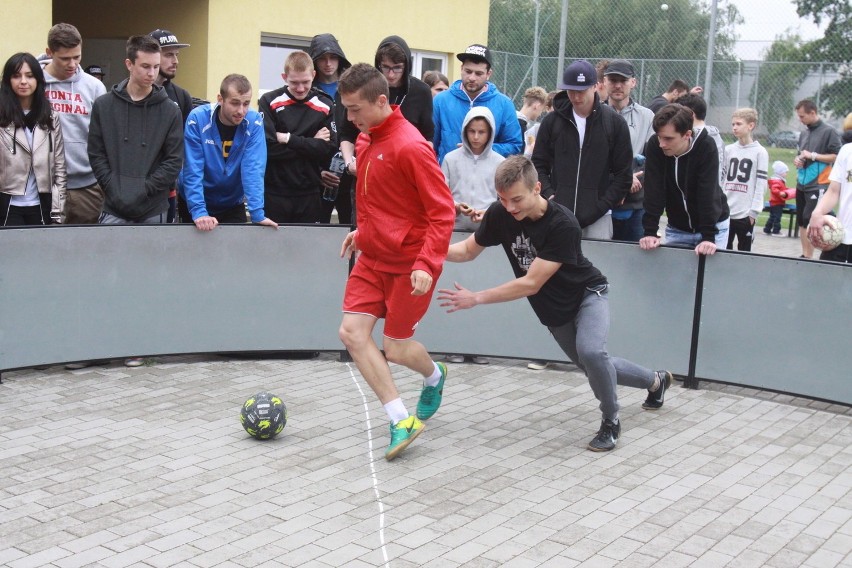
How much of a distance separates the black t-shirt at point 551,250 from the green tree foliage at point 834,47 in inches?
526

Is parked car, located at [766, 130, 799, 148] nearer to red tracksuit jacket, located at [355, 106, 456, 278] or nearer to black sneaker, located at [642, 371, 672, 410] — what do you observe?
black sneaker, located at [642, 371, 672, 410]

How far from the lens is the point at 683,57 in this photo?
74.3 feet

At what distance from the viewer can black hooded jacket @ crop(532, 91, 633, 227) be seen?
7984 mm

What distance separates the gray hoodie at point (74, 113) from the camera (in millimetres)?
8016

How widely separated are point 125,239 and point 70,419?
5.07 feet

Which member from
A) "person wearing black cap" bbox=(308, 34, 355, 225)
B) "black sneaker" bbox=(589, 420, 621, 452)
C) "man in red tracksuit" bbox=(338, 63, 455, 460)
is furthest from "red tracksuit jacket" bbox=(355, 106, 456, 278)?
"person wearing black cap" bbox=(308, 34, 355, 225)

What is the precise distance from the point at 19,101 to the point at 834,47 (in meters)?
20.1

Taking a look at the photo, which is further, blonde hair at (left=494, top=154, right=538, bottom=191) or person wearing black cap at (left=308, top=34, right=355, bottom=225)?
person wearing black cap at (left=308, top=34, right=355, bottom=225)

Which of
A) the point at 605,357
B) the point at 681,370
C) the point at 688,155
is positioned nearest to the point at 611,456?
the point at 605,357

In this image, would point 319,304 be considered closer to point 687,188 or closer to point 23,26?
point 687,188

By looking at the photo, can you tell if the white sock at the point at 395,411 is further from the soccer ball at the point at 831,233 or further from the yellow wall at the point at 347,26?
the yellow wall at the point at 347,26

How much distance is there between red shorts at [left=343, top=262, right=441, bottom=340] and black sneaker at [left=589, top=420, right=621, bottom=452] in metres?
1.27

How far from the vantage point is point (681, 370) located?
25.5ft

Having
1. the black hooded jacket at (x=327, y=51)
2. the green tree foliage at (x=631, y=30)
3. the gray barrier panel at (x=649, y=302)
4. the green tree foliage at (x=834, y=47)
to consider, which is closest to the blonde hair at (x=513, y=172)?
the gray barrier panel at (x=649, y=302)
